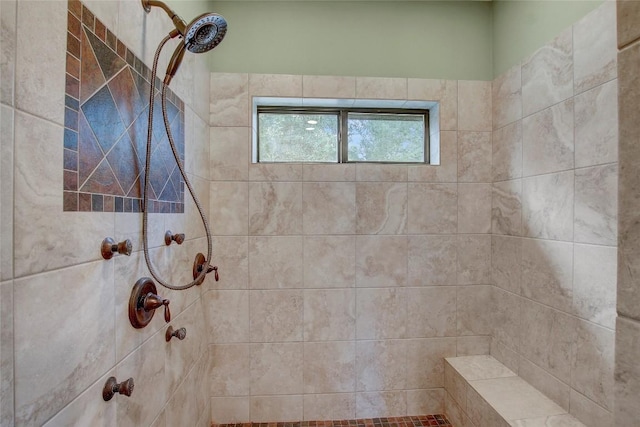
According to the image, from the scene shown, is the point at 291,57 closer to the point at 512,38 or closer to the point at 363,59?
the point at 363,59

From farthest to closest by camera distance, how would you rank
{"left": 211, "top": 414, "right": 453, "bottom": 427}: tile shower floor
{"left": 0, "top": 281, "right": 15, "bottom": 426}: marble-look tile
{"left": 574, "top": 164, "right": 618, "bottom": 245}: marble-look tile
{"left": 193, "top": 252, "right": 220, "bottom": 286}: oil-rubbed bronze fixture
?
1. {"left": 211, "top": 414, "right": 453, "bottom": 427}: tile shower floor
2. {"left": 193, "top": 252, "right": 220, "bottom": 286}: oil-rubbed bronze fixture
3. {"left": 574, "top": 164, "right": 618, "bottom": 245}: marble-look tile
4. {"left": 0, "top": 281, "right": 15, "bottom": 426}: marble-look tile

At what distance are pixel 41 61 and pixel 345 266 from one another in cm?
148

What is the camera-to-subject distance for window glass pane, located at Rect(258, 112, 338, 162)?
6.14 feet

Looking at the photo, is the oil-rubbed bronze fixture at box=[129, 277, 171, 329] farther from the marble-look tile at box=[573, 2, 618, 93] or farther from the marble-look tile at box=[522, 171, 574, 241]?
the marble-look tile at box=[573, 2, 618, 93]

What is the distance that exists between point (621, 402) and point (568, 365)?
128 cm

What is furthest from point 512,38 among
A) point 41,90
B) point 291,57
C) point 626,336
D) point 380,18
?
point 41,90

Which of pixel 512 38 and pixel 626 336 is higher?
pixel 512 38

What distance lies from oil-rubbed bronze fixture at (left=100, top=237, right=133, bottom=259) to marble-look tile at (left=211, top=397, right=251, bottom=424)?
4.30 feet

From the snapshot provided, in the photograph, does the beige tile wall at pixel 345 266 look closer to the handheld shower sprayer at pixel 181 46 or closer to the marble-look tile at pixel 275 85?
the marble-look tile at pixel 275 85

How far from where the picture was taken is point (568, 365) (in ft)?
4.22

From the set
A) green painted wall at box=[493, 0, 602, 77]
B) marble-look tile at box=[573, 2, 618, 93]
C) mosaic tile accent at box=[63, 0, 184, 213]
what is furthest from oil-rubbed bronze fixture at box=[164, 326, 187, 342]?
green painted wall at box=[493, 0, 602, 77]

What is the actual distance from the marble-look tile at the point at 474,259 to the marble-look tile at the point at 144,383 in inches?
63.4

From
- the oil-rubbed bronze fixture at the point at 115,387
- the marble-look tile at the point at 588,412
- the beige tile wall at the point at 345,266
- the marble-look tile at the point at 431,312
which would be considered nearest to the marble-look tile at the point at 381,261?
the beige tile wall at the point at 345,266

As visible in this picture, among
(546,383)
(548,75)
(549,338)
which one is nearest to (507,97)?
(548,75)
